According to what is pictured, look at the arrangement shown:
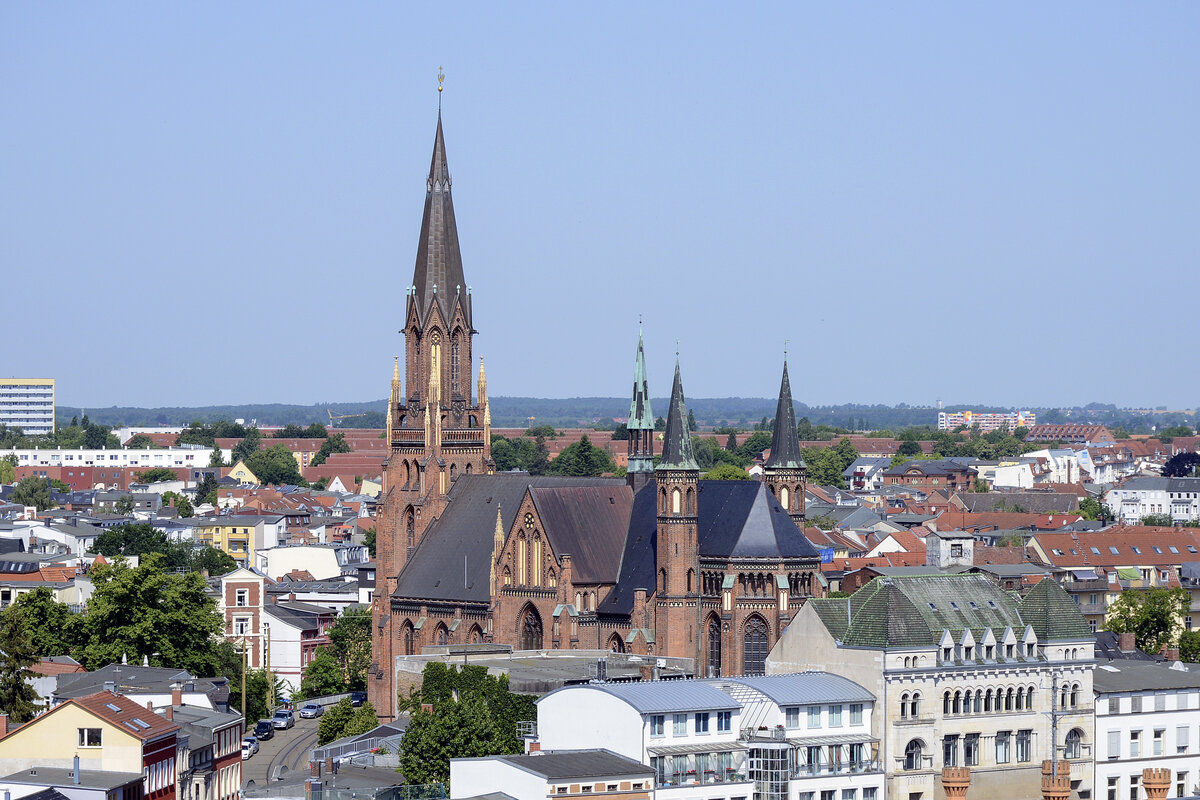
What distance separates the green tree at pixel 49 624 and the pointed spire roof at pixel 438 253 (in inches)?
1053

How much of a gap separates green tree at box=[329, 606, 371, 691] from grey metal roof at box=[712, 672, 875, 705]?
48387mm

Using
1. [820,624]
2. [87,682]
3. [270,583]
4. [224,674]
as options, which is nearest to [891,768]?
[820,624]

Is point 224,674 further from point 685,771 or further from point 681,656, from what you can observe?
point 685,771

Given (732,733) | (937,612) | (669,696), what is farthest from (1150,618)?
(669,696)

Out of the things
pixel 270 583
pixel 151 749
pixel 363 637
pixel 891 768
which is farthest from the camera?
pixel 270 583

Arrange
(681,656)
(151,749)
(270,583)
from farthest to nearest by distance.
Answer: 1. (270,583)
2. (681,656)
3. (151,749)

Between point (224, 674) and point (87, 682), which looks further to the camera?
point (224, 674)

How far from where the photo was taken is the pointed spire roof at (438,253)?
144 meters

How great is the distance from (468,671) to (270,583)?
74.9 metres

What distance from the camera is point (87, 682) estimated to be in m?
113

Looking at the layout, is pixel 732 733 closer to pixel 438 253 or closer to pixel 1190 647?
pixel 1190 647

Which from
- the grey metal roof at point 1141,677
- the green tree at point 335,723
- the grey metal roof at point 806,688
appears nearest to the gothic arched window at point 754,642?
the grey metal roof at point 1141,677

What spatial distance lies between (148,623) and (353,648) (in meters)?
21.7

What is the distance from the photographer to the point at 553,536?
432 ft
